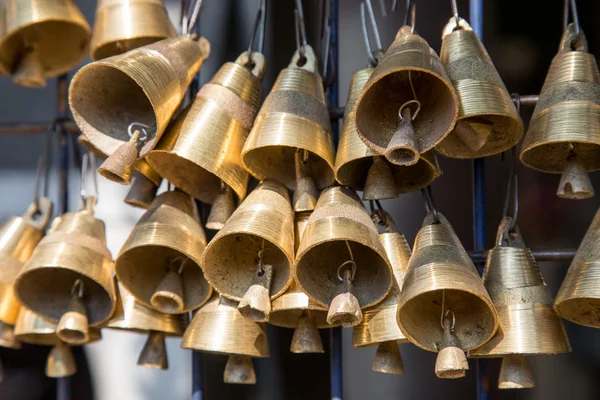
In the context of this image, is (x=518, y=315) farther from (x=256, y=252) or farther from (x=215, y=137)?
(x=215, y=137)

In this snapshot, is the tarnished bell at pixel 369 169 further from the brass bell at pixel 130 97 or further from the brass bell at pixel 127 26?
the brass bell at pixel 127 26

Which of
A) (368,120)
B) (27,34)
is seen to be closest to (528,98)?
(368,120)

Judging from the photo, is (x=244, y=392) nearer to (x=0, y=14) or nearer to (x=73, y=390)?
(x=73, y=390)

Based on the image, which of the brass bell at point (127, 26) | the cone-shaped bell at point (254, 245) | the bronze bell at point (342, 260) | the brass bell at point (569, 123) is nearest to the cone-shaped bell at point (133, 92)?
the brass bell at point (127, 26)

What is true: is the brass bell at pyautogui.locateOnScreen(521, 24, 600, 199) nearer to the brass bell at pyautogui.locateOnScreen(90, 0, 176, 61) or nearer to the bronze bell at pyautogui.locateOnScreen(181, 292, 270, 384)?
the bronze bell at pyautogui.locateOnScreen(181, 292, 270, 384)

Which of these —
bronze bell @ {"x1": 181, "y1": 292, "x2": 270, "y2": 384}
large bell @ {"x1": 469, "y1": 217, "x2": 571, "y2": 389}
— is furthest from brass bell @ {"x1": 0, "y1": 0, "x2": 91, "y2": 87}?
large bell @ {"x1": 469, "y1": 217, "x2": 571, "y2": 389}

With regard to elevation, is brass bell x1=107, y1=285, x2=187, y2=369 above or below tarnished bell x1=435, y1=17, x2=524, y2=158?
below

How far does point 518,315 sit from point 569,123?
0.32 metres

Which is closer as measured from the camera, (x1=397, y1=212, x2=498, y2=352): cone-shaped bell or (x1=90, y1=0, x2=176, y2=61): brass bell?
(x1=397, y1=212, x2=498, y2=352): cone-shaped bell

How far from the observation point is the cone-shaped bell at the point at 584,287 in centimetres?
134

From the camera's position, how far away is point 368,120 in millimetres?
1431

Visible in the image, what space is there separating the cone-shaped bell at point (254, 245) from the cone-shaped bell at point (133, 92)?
0.21 meters

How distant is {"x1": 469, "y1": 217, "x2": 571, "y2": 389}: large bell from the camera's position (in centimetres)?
140

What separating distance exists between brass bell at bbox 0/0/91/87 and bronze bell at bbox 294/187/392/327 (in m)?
0.68
